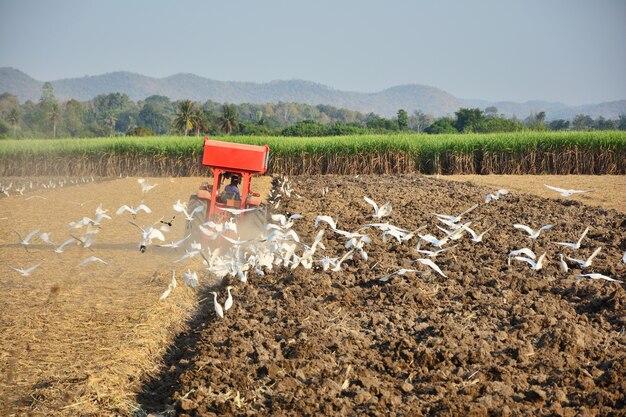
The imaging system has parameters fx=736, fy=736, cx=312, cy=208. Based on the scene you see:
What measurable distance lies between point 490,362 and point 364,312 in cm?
144

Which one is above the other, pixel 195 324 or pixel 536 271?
pixel 536 271

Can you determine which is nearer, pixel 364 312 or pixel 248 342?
pixel 248 342

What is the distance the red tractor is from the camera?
30.6 ft

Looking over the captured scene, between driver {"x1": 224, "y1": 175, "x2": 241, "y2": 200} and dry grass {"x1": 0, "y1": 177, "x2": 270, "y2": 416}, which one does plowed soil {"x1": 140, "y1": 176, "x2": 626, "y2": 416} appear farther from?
driver {"x1": 224, "y1": 175, "x2": 241, "y2": 200}

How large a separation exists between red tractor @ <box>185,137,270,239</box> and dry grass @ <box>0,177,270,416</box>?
0.69 meters

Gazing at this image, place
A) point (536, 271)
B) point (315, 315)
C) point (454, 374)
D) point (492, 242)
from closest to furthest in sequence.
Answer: point (454, 374) → point (315, 315) → point (536, 271) → point (492, 242)

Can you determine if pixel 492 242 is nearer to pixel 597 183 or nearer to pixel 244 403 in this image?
pixel 244 403

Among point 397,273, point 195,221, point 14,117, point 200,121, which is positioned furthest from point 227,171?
point 200,121

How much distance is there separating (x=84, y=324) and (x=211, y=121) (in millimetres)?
89186

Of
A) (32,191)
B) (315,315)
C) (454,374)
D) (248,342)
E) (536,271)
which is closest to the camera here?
(454,374)

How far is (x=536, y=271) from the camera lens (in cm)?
716

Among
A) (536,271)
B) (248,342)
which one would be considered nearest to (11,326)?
(248,342)

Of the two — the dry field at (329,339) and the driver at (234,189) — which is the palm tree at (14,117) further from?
the driver at (234,189)

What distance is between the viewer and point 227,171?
383 inches
